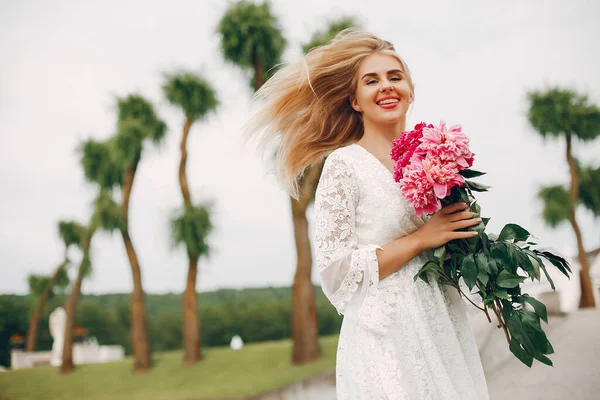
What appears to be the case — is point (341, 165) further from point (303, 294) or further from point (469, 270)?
point (303, 294)

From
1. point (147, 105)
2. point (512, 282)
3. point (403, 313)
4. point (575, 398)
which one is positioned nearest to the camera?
point (512, 282)

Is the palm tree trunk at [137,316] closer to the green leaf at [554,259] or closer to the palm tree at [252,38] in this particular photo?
the palm tree at [252,38]

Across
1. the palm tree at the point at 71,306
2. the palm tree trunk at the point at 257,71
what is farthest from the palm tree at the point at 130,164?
the palm tree trunk at the point at 257,71

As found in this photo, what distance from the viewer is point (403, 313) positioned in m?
2.05

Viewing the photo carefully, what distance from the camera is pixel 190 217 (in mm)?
13289

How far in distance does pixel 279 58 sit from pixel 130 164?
4570 mm

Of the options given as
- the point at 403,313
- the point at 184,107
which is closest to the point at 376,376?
the point at 403,313

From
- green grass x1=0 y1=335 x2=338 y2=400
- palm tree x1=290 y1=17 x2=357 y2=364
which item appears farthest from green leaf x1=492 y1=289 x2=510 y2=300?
green grass x1=0 y1=335 x2=338 y2=400

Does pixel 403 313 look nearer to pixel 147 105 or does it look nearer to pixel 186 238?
pixel 186 238

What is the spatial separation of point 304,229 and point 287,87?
28.7 ft

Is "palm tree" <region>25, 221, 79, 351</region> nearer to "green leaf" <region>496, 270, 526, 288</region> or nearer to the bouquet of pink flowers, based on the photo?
the bouquet of pink flowers

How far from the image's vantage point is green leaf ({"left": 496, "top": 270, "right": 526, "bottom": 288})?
1.85 metres

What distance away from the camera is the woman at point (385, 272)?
1.99 metres

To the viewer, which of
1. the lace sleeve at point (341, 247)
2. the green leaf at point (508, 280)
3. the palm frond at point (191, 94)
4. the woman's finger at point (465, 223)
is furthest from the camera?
the palm frond at point (191, 94)
